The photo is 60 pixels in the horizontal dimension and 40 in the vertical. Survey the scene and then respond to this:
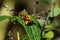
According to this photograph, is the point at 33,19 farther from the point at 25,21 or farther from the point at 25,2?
the point at 25,2

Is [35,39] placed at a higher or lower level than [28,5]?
lower

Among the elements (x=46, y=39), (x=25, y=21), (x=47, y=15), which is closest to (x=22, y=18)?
(x=25, y=21)

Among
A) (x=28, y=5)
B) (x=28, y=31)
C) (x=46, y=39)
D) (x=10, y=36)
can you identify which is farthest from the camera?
(x=28, y=5)

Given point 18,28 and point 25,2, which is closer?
point 18,28

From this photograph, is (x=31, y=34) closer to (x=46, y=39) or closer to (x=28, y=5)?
(x=46, y=39)

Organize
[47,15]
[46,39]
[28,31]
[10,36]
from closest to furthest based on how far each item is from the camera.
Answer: [28,31] → [10,36] → [46,39] → [47,15]

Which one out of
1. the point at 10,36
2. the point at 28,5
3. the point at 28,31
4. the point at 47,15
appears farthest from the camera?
the point at 28,5

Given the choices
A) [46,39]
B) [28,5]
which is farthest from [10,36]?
[28,5]

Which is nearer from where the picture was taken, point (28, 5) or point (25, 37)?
point (25, 37)

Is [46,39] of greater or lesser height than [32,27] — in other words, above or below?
below
